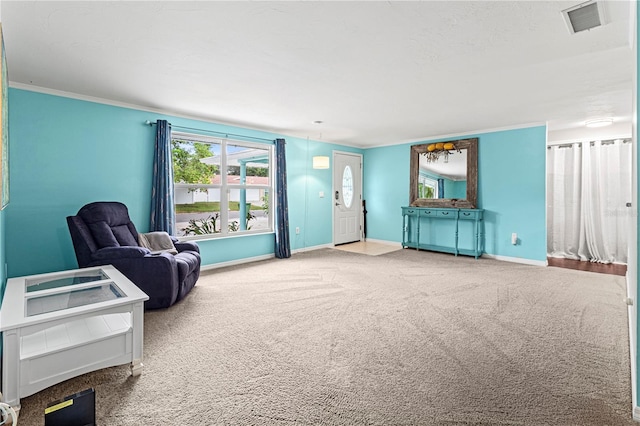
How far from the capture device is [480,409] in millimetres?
1763

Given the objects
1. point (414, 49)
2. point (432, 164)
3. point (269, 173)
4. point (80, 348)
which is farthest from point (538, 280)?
point (80, 348)

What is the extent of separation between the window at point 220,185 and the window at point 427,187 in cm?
301

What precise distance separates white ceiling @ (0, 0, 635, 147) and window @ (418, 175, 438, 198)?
2050 millimetres

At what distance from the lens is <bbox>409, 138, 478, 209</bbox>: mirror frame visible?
582cm

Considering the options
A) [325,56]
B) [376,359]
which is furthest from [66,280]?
[325,56]

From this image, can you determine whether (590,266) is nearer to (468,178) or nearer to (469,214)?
(469,214)

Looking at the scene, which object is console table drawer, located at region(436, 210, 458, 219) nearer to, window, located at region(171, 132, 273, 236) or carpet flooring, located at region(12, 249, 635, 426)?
carpet flooring, located at region(12, 249, 635, 426)

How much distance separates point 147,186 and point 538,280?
17.4ft

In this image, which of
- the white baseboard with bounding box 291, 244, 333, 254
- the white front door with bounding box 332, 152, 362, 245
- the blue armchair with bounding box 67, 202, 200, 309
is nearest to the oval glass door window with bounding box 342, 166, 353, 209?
the white front door with bounding box 332, 152, 362, 245

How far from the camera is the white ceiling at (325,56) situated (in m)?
2.05

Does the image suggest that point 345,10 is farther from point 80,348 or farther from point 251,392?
point 80,348

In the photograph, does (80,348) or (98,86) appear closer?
(80,348)

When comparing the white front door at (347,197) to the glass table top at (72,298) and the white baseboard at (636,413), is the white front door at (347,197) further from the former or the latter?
the white baseboard at (636,413)

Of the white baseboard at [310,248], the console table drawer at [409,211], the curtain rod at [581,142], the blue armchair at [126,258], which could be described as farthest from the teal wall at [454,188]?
the blue armchair at [126,258]
